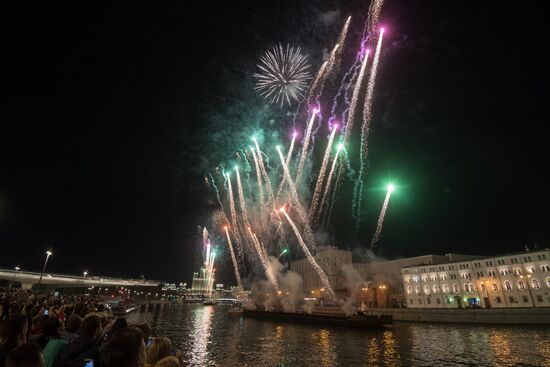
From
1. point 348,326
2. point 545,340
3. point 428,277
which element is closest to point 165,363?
point 545,340

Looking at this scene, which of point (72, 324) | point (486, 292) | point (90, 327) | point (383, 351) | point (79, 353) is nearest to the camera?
point (79, 353)

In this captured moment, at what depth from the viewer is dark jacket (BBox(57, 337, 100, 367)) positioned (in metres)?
5.94

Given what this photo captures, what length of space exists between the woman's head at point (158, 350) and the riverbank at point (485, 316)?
73637 millimetres


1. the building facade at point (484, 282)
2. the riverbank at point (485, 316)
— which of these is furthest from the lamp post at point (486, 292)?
the riverbank at point (485, 316)

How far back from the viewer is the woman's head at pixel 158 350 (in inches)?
240

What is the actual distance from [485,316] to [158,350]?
76.8 metres

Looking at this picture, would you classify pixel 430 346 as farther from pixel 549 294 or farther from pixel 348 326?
pixel 549 294

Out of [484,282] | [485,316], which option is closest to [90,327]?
[485,316]

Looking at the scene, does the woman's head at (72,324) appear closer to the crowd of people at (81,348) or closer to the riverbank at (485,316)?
the crowd of people at (81,348)

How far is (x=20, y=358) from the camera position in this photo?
3.64m

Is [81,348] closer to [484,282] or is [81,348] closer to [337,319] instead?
[337,319]

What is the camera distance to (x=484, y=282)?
78312mm

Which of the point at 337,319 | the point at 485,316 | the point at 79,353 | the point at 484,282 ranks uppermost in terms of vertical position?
the point at 484,282

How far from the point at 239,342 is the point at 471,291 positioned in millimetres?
65708
